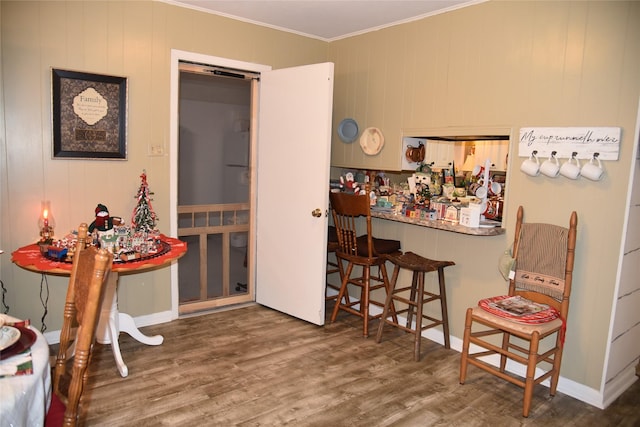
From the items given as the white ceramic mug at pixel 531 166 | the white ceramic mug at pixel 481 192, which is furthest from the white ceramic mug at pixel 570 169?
the white ceramic mug at pixel 481 192

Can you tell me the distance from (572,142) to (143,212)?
2.77 meters

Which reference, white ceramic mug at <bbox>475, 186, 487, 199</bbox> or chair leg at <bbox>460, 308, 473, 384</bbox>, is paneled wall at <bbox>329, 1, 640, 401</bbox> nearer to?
white ceramic mug at <bbox>475, 186, 487, 199</bbox>

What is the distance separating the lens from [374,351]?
128 inches

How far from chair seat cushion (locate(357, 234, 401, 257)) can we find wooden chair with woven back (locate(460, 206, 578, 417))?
0.94m

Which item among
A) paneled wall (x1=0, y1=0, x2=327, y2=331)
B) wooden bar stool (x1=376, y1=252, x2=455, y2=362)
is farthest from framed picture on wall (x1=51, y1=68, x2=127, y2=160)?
wooden bar stool (x1=376, y1=252, x2=455, y2=362)

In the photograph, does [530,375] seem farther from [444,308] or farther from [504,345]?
[444,308]

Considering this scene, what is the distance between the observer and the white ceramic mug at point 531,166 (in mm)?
2762

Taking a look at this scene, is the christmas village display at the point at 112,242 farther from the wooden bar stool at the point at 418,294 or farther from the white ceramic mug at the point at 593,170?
the white ceramic mug at the point at 593,170

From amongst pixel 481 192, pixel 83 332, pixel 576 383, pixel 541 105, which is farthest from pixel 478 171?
pixel 83 332

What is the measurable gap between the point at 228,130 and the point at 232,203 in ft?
2.28

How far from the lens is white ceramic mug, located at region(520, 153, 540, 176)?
9.06 feet

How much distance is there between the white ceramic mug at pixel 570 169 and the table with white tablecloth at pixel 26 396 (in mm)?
2650

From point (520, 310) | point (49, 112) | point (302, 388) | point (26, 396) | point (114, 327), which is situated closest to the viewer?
point (26, 396)

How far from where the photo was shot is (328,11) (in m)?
3.44
